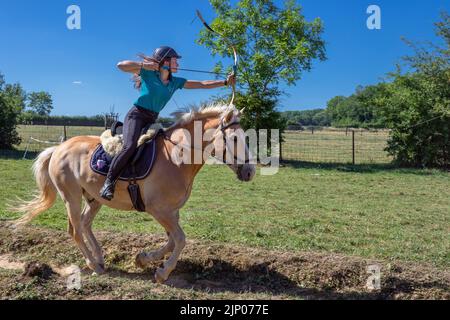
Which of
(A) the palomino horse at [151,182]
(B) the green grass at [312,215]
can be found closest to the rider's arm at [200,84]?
(A) the palomino horse at [151,182]

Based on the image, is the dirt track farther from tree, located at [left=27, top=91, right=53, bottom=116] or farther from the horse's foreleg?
tree, located at [left=27, top=91, right=53, bottom=116]

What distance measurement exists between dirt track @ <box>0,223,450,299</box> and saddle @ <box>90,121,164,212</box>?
1234 mm

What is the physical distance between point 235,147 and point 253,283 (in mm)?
2111

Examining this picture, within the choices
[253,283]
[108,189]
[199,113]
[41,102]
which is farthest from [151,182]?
[41,102]

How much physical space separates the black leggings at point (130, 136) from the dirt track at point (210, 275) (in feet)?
4.88

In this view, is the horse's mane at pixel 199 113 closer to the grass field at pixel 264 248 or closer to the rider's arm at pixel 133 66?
the rider's arm at pixel 133 66

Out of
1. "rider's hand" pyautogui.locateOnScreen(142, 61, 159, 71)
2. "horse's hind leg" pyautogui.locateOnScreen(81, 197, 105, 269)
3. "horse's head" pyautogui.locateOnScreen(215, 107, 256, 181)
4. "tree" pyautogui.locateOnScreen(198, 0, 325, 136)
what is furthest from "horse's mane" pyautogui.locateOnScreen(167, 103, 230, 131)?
"tree" pyautogui.locateOnScreen(198, 0, 325, 136)

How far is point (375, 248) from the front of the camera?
7652mm

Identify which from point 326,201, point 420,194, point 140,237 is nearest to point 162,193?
point 140,237

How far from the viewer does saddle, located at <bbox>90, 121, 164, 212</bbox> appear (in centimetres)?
601

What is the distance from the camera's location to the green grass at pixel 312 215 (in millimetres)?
7930

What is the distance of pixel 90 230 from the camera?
7055 millimetres

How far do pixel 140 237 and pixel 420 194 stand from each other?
10.4 m
